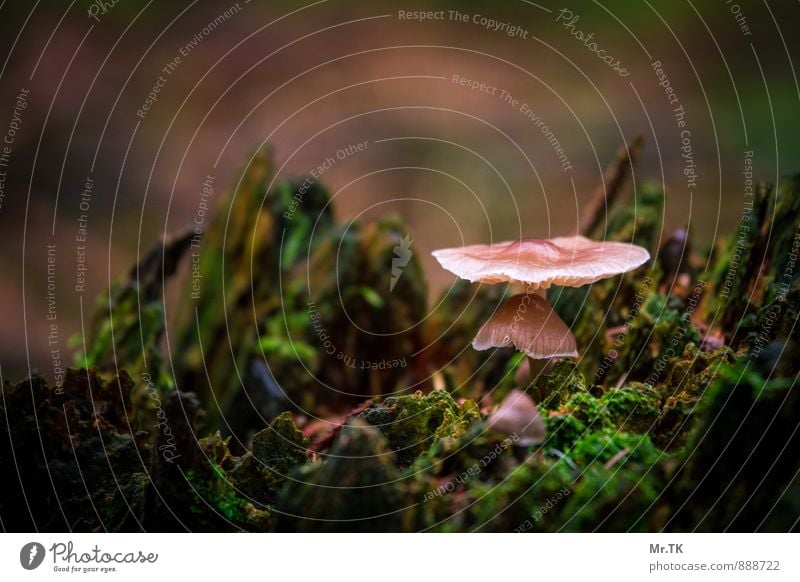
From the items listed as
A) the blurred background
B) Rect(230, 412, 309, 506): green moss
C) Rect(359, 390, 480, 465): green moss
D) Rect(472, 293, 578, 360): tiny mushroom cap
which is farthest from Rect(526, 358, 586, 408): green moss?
the blurred background

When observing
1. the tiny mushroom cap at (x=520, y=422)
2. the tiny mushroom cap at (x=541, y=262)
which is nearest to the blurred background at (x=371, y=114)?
the tiny mushroom cap at (x=541, y=262)

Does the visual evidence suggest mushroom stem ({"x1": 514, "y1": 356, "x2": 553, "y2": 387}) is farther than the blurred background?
No

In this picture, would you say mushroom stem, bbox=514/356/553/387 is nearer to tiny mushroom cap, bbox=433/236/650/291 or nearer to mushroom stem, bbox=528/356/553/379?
mushroom stem, bbox=528/356/553/379

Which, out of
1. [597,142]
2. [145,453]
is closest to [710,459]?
[145,453]

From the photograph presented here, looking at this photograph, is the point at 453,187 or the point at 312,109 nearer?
the point at 312,109
